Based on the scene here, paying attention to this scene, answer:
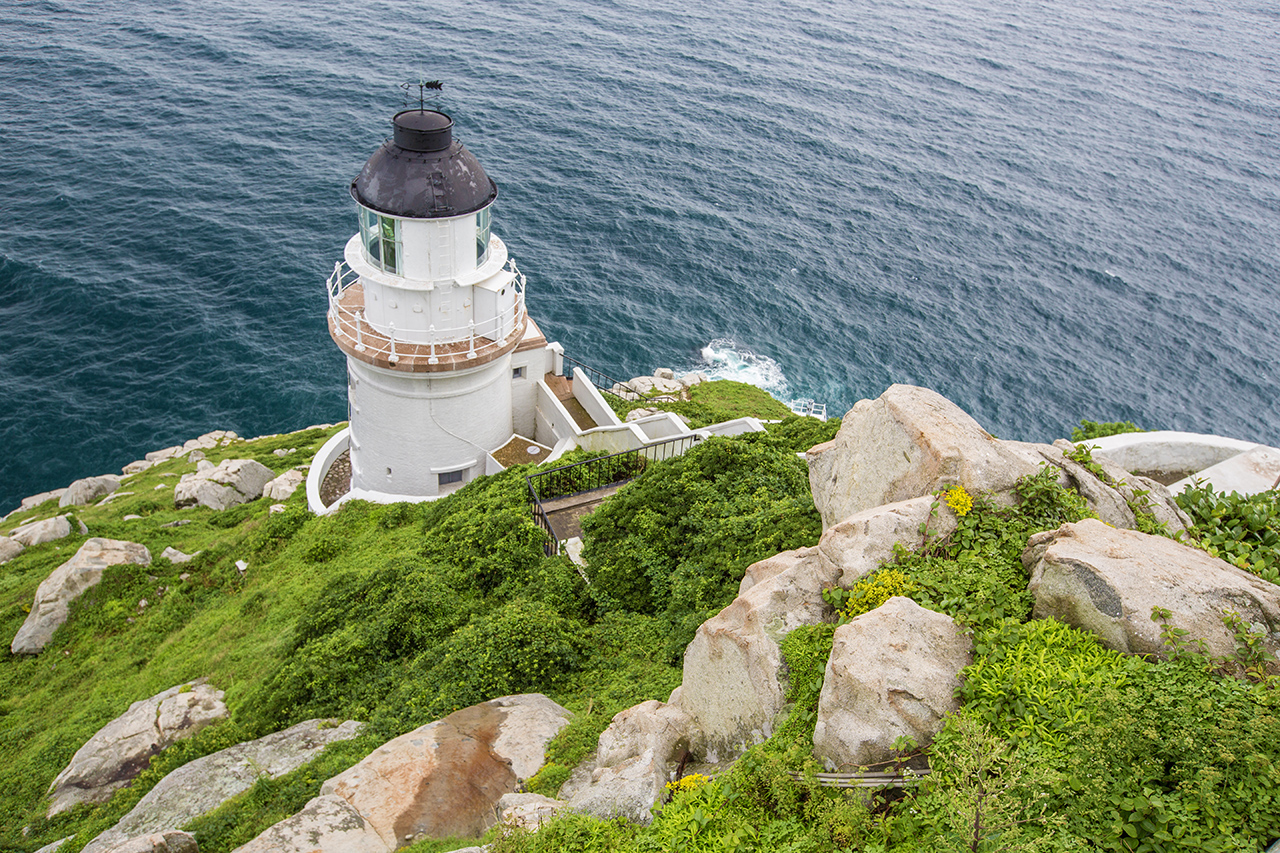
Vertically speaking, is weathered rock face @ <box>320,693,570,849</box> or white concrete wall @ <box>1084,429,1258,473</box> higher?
white concrete wall @ <box>1084,429,1258,473</box>

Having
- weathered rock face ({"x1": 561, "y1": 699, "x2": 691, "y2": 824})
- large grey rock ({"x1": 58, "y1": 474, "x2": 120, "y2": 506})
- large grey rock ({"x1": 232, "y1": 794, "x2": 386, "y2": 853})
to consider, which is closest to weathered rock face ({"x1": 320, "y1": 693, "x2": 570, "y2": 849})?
large grey rock ({"x1": 232, "y1": 794, "x2": 386, "y2": 853})

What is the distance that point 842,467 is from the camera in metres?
14.3

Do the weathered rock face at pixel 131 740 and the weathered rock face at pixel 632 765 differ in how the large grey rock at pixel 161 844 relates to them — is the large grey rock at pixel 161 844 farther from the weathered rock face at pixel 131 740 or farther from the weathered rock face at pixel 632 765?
the weathered rock face at pixel 632 765

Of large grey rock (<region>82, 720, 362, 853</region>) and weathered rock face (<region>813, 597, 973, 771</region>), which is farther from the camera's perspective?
large grey rock (<region>82, 720, 362, 853</region>)

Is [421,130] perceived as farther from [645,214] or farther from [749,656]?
[645,214]

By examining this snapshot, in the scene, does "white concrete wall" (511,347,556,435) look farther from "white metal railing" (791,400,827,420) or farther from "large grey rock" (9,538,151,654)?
"white metal railing" (791,400,827,420)

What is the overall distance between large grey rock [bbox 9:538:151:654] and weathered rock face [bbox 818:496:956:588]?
83.1 ft

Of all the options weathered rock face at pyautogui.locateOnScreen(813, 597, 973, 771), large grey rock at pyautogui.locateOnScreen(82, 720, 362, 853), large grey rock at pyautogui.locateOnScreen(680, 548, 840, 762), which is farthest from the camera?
large grey rock at pyautogui.locateOnScreen(82, 720, 362, 853)

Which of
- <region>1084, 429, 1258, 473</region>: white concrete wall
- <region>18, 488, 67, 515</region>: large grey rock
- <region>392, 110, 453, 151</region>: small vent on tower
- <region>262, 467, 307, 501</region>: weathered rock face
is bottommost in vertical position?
<region>18, 488, 67, 515</region>: large grey rock

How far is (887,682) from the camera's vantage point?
9719mm

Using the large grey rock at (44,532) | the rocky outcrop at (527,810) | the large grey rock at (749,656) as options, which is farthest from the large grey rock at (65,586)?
the large grey rock at (749,656)

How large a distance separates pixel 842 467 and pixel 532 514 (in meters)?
11.4

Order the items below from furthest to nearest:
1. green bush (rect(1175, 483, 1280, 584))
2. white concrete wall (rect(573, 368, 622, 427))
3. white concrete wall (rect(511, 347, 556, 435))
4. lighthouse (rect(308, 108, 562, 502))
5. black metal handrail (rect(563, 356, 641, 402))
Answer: black metal handrail (rect(563, 356, 641, 402)), white concrete wall (rect(511, 347, 556, 435)), white concrete wall (rect(573, 368, 622, 427)), lighthouse (rect(308, 108, 562, 502)), green bush (rect(1175, 483, 1280, 584))

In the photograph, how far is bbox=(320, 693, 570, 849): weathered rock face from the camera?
A: 1330 centimetres
